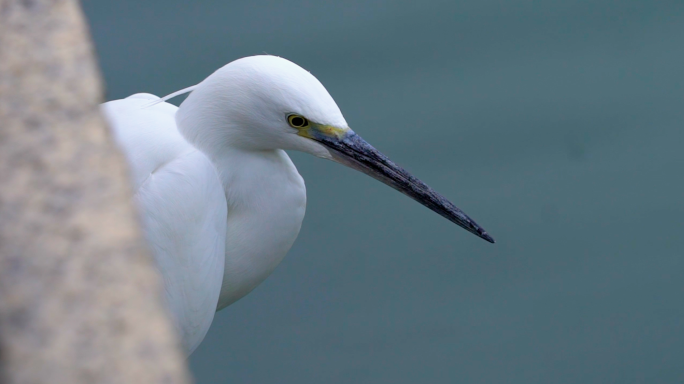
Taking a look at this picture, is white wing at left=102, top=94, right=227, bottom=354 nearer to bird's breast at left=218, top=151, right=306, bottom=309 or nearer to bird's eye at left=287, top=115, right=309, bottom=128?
bird's breast at left=218, top=151, right=306, bottom=309

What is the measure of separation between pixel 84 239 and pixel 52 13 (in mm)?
320

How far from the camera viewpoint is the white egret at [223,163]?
6.26ft

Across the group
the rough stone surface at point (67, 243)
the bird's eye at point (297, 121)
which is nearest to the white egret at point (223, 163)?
the bird's eye at point (297, 121)

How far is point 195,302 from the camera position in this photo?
80.7 inches

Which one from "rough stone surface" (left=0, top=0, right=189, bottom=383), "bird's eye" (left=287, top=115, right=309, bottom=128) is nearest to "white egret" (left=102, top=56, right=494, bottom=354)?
"bird's eye" (left=287, top=115, right=309, bottom=128)

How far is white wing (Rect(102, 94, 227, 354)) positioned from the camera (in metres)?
1.93

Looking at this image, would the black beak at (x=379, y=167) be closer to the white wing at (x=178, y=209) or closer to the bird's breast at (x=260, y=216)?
the bird's breast at (x=260, y=216)

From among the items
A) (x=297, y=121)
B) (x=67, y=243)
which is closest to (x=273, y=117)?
(x=297, y=121)

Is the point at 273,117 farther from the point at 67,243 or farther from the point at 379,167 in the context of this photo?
the point at 67,243

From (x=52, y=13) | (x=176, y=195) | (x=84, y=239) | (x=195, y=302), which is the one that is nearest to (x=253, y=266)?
(x=195, y=302)

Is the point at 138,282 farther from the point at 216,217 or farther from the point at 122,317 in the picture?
the point at 216,217

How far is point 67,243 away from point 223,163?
149cm

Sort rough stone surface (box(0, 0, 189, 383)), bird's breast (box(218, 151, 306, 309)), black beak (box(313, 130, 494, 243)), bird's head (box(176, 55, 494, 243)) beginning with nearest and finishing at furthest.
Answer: rough stone surface (box(0, 0, 189, 383))
bird's head (box(176, 55, 494, 243))
black beak (box(313, 130, 494, 243))
bird's breast (box(218, 151, 306, 309))

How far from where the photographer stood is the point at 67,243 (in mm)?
575
